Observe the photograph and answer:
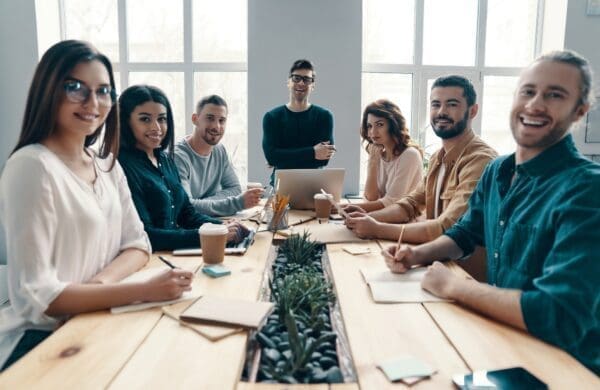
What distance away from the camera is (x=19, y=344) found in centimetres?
123

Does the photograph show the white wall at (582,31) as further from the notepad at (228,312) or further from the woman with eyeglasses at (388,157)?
the notepad at (228,312)

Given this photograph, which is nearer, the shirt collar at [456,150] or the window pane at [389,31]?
the shirt collar at [456,150]

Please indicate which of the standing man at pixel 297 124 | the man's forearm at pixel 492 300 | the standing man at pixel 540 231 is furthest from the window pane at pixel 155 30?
the man's forearm at pixel 492 300

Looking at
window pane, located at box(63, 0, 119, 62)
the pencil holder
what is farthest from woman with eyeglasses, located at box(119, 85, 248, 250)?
window pane, located at box(63, 0, 119, 62)

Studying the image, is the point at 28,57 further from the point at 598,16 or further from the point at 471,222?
the point at 598,16

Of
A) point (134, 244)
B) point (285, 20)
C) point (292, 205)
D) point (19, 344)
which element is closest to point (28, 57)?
point (285, 20)

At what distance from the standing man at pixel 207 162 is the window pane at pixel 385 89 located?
7.20 feet

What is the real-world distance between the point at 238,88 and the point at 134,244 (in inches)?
142

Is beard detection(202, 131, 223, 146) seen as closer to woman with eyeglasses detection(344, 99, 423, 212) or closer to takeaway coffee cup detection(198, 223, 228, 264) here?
woman with eyeglasses detection(344, 99, 423, 212)

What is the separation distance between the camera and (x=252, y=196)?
2.57 meters

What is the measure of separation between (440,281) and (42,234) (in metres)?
1.02

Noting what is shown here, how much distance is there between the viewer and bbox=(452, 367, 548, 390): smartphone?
858 millimetres

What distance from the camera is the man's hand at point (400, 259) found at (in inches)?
61.0

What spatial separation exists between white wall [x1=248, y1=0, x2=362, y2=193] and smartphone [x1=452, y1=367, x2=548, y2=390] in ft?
12.7
